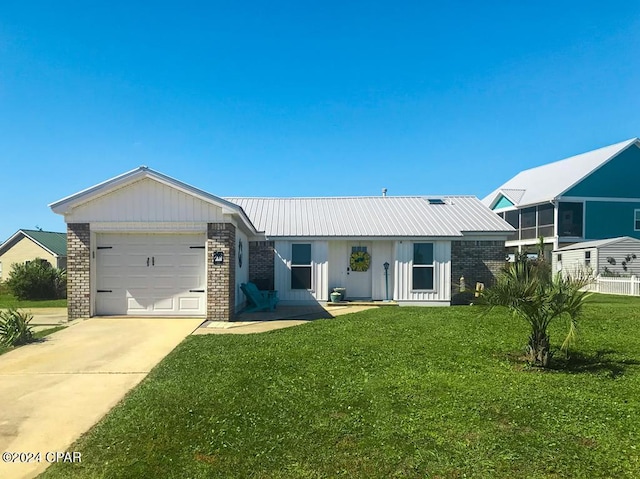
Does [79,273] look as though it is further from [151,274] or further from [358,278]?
[358,278]

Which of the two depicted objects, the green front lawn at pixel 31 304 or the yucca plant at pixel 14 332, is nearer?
the yucca plant at pixel 14 332

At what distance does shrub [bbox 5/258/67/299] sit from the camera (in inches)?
709

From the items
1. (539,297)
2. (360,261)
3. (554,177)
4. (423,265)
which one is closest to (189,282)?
(360,261)

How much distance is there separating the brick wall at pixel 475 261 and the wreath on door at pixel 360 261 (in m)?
3.17

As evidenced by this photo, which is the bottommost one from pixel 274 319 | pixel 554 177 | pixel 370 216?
pixel 274 319

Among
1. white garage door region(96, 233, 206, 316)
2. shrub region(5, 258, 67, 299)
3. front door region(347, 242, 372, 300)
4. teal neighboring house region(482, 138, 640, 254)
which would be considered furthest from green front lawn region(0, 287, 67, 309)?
teal neighboring house region(482, 138, 640, 254)

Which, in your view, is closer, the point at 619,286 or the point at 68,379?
the point at 68,379

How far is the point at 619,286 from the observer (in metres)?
19.8

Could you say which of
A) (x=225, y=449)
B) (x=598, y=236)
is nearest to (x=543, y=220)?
(x=598, y=236)

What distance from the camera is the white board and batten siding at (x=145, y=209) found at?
10578 millimetres

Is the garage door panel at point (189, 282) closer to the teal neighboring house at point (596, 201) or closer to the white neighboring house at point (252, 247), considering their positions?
the white neighboring house at point (252, 247)

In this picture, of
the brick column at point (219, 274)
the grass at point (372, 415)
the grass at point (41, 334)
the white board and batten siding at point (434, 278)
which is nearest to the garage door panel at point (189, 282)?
the brick column at point (219, 274)

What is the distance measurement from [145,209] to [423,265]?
9515 millimetres

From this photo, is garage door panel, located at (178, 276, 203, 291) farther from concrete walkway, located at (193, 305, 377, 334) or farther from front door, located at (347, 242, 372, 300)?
front door, located at (347, 242, 372, 300)
